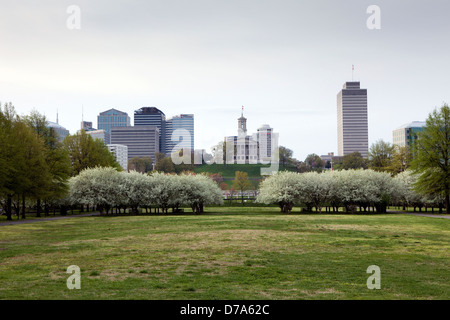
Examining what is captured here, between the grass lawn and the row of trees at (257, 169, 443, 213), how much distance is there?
89.8 feet

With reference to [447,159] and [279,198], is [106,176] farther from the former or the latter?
[447,159]

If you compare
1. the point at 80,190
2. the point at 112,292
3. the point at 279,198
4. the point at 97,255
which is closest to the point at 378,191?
the point at 279,198

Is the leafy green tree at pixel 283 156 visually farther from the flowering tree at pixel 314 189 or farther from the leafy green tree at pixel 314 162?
the flowering tree at pixel 314 189

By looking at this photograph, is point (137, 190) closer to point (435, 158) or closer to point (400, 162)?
point (435, 158)

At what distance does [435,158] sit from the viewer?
48.7m

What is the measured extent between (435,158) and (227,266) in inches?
1723

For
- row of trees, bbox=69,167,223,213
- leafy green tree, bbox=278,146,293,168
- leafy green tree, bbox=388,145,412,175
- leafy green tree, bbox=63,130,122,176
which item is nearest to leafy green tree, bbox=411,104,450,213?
leafy green tree, bbox=388,145,412,175

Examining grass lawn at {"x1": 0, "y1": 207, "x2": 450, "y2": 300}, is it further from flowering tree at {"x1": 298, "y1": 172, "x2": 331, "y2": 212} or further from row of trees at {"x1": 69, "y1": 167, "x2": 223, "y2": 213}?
flowering tree at {"x1": 298, "y1": 172, "x2": 331, "y2": 212}

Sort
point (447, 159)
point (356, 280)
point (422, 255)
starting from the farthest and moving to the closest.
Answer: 1. point (447, 159)
2. point (422, 255)
3. point (356, 280)

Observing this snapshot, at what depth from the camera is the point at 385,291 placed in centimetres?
1071

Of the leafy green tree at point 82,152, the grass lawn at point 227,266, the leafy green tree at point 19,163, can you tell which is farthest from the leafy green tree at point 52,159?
the grass lawn at point 227,266

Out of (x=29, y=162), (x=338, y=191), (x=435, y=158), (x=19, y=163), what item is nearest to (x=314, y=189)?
(x=338, y=191)

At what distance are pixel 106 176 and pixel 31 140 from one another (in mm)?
11242
